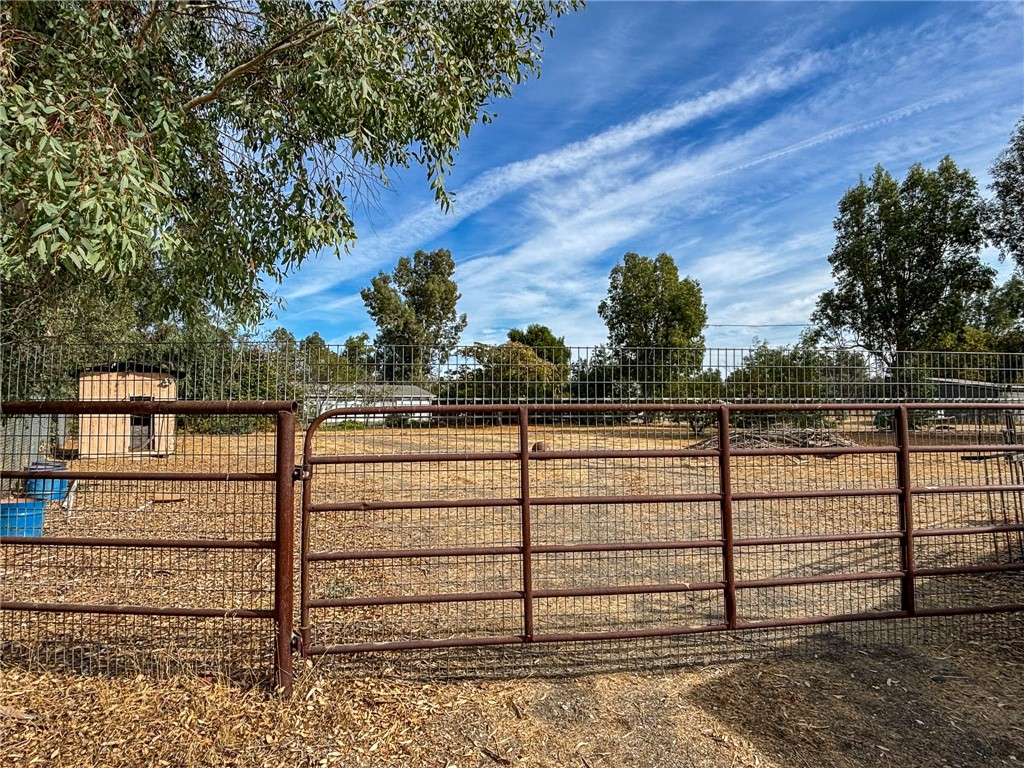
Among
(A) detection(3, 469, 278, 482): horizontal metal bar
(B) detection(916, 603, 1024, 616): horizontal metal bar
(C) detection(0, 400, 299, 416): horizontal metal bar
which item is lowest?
(B) detection(916, 603, 1024, 616): horizontal metal bar

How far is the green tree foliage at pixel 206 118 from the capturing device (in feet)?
9.15

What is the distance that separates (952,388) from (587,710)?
1287 cm

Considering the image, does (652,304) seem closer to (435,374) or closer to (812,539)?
(435,374)

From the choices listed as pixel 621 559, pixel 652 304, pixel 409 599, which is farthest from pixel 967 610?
pixel 652 304

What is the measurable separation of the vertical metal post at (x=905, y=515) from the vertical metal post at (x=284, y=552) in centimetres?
384

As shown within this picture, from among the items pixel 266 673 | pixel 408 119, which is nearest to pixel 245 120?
pixel 408 119

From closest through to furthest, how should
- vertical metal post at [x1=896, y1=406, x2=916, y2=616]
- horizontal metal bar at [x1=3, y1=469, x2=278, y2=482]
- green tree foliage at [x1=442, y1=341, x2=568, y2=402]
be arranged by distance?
horizontal metal bar at [x1=3, y1=469, x2=278, y2=482] < vertical metal post at [x1=896, y1=406, x2=916, y2=616] < green tree foliage at [x1=442, y1=341, x2=568, y2=402]

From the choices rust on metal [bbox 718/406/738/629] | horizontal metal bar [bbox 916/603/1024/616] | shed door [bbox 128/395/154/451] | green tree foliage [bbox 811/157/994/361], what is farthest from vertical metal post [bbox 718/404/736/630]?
green tree foliage [bbox 811/157/994/361]

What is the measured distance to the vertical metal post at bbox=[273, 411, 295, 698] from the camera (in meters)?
2.90

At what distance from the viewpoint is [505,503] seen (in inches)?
122

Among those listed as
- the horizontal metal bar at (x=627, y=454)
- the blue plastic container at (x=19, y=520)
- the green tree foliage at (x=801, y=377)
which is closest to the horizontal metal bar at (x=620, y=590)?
the horizontal metal bar at (x=627, y=454)

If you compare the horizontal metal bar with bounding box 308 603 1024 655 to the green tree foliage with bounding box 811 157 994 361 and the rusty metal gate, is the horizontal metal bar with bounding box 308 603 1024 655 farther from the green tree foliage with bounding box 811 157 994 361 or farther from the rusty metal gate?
the green tree foliage with bounding box 811 157 994 361

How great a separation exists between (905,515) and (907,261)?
22.5 metres

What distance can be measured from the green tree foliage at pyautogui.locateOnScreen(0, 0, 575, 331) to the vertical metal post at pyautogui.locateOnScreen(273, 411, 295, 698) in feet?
4.43
